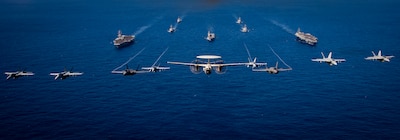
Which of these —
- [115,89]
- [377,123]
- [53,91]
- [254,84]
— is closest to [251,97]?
[254,84]

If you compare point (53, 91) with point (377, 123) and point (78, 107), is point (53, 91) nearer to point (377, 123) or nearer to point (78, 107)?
point (78, 107)

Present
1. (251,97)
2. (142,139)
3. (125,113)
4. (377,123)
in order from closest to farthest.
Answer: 1. (142,139)
2. (377,123)
3. (125,113)
4. (251,97)

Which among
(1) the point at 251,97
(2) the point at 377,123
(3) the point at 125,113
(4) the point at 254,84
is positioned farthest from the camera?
(4) the point at 254,84

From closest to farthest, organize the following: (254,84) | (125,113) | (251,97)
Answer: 1. (125,113)
2. (251,97)
3. (254,84)

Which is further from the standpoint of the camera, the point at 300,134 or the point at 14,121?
the point at 14,121

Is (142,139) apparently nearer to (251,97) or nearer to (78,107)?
(78,107)

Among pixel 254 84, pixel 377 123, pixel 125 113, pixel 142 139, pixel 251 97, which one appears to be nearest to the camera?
pixel 142 139

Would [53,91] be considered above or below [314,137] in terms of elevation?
above

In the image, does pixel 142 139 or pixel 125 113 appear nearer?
pixel 142 139

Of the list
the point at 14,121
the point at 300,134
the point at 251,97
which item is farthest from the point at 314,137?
the point at 14,121
